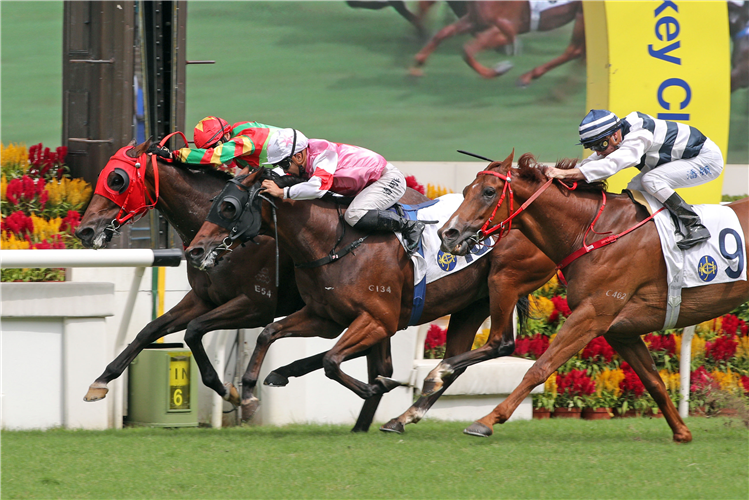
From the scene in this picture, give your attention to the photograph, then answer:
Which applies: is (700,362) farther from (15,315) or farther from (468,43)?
(468,43)

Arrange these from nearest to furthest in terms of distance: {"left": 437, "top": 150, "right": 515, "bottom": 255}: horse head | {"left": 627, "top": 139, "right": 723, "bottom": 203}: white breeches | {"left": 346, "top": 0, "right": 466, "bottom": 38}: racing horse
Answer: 1. {"left": 437, "top": 150, "right": 515, "bottom": 255}: horse head
2. {"left": 627, "top": 139, "right": 723, "bottom": 203}: white breeches
3. {"left": 346, "top": 0, "right": 466, "bottom": 38}: racing horse

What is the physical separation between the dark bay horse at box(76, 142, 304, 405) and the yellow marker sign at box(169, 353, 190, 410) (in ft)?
1.65

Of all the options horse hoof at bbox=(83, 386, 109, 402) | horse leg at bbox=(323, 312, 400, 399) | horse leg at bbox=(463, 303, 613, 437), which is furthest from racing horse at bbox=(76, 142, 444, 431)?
horse leg at bbox=(463, 303, 613, 437)

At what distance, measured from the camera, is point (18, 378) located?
248 inches

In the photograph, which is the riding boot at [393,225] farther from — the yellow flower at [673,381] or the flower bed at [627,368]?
the yellow flower at [673,381]

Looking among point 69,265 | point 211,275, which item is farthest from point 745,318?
point 69,265

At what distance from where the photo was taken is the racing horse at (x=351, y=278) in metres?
5.50

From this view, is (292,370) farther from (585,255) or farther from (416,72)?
(416,72)

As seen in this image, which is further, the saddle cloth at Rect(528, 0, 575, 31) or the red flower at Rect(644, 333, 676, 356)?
the saddle cloth at Rect(528, 0, 575, 31)

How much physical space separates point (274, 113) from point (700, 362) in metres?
11.7

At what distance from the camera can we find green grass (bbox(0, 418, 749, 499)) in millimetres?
4367

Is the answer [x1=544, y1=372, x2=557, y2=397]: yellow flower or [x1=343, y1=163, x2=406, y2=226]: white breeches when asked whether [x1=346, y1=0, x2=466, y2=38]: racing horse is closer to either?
[x1=544, y1=372, x2=557, y2=397]: yellow flower

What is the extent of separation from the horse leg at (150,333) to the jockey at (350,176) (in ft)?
3.81

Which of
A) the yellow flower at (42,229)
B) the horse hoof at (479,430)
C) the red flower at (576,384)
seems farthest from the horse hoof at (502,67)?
the horse hoof at (479,430)
